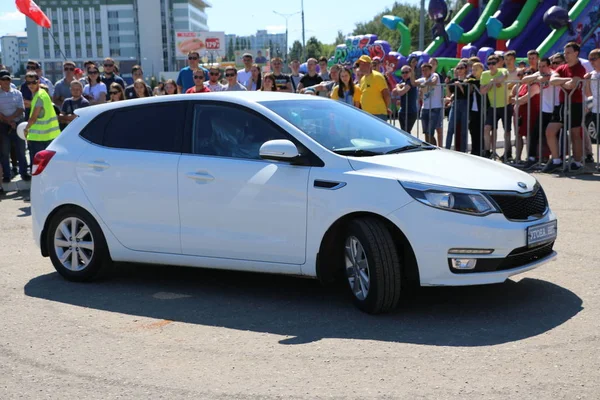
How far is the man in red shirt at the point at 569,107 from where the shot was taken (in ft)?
42.6

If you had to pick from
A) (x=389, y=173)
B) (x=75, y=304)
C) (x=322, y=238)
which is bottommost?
(x=75, y=304)

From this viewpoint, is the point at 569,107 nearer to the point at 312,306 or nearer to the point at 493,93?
the point at 493,93

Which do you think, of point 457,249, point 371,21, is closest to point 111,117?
point 457,249

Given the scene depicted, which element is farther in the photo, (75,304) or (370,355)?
Answer: (75,304)

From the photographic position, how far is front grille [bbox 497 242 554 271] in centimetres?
573

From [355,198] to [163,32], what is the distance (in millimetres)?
179813

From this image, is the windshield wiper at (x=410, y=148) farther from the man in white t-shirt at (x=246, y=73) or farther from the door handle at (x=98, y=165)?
the man in white t-shirt at (x=246, y=73)

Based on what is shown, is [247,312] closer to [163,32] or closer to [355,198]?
[355,198]

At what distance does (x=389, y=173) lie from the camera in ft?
19.1

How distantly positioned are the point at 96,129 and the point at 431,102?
31.3 ft

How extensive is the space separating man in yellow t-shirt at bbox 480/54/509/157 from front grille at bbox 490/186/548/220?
881 centimetres

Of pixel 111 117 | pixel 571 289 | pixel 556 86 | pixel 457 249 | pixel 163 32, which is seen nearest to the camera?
pixel 457 249

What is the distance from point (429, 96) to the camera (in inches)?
619

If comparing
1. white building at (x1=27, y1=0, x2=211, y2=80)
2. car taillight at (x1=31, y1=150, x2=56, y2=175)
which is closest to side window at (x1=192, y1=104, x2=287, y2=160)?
car taillight at (x1=31, y1=150, x2=56, y2=175)
